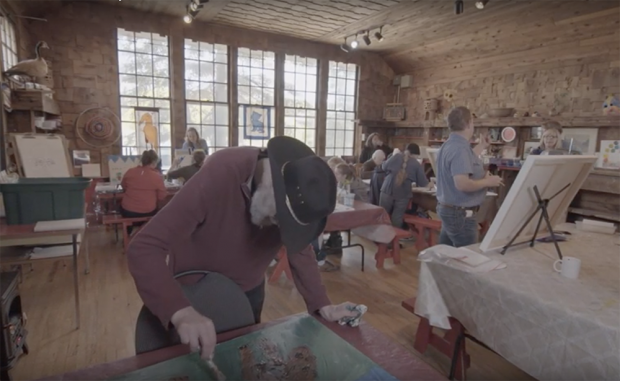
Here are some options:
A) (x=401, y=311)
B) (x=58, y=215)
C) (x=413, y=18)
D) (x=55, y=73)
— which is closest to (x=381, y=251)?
(x=401, y=311)

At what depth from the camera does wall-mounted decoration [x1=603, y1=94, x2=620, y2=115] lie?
5.79 metres

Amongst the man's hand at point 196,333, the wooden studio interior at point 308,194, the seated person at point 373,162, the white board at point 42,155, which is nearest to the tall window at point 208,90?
the wooden studio interior at point 308,194

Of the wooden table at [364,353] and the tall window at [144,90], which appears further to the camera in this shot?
the tall window at [144,90]

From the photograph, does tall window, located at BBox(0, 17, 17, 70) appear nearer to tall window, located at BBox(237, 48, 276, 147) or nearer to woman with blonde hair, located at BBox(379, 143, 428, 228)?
tall window, located at BBox(237, 48, 276, 147)

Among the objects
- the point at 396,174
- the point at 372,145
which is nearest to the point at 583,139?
the point at 372,145

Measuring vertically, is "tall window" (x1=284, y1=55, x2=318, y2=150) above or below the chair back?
above

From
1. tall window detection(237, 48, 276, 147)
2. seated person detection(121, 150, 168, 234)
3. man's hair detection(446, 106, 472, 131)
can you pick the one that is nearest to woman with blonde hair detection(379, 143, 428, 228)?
man's hair detection(446, 106, 472, 131)

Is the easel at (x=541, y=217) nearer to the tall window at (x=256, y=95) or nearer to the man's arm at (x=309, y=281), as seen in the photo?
the man's arm at (x=309, y=281)

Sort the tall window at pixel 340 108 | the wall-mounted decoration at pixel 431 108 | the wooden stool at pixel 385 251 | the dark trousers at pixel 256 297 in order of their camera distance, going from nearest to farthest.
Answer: the dark trousers at pixel 256 297 < the wooden stool at pixel 385 251 < the wall-mounted decoration at pixel 431 108 < the tall window at pixel 340 108

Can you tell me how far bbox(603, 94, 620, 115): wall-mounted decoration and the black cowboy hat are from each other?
674 centimetres

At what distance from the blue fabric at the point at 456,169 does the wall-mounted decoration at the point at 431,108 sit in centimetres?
675

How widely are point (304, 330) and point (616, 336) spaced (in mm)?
974

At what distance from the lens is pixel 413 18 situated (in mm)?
6777

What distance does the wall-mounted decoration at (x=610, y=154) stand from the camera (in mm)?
4851
